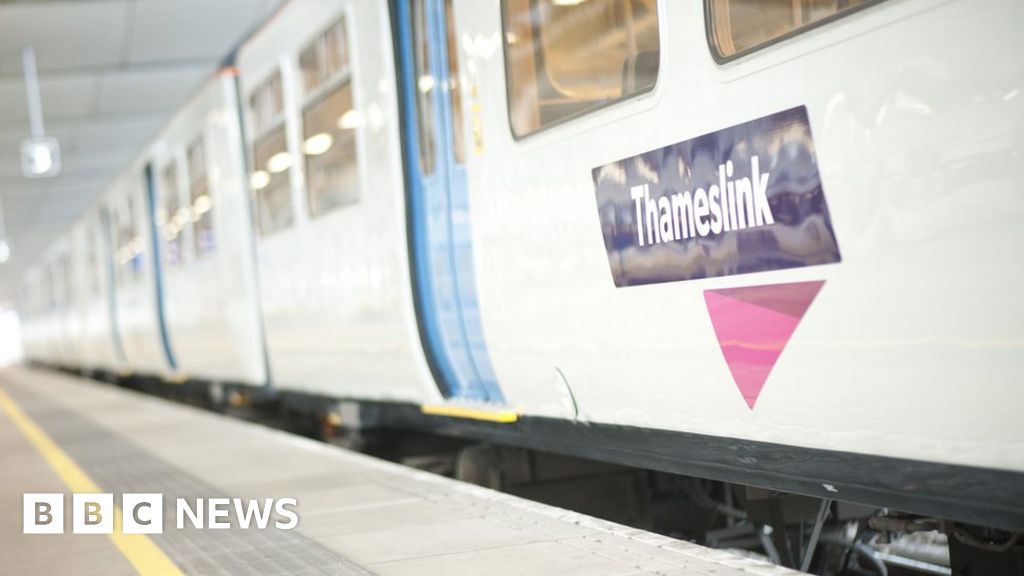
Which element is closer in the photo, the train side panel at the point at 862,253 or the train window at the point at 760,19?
the train side panel at the point at 862,253

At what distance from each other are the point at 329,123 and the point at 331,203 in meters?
0.48

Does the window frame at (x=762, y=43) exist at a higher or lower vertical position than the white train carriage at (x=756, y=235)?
higher

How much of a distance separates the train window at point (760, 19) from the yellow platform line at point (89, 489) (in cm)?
266

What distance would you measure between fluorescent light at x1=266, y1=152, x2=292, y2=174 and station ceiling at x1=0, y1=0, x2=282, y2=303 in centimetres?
556

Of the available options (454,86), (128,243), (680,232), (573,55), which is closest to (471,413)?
(454,86)

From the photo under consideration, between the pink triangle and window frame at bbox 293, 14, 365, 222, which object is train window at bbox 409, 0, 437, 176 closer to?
window frame at bbox 293, 14, 365, 222

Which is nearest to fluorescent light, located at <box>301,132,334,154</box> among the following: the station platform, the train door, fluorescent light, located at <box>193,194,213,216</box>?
the train door

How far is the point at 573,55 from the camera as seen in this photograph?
14.7 ft

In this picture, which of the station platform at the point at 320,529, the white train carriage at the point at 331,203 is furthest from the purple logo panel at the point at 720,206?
the white train carriage at the point at 331,203

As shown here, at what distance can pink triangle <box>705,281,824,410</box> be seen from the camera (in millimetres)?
3307

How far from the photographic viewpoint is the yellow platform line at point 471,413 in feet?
17.3

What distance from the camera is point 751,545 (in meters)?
5.66

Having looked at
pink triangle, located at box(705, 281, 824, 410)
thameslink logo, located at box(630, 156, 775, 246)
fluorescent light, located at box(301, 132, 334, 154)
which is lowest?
pink triangle, located at box(705, 281, 824, 410)

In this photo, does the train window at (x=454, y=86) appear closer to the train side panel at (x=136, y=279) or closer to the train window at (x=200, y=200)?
the train window at (x=200, y=200)
